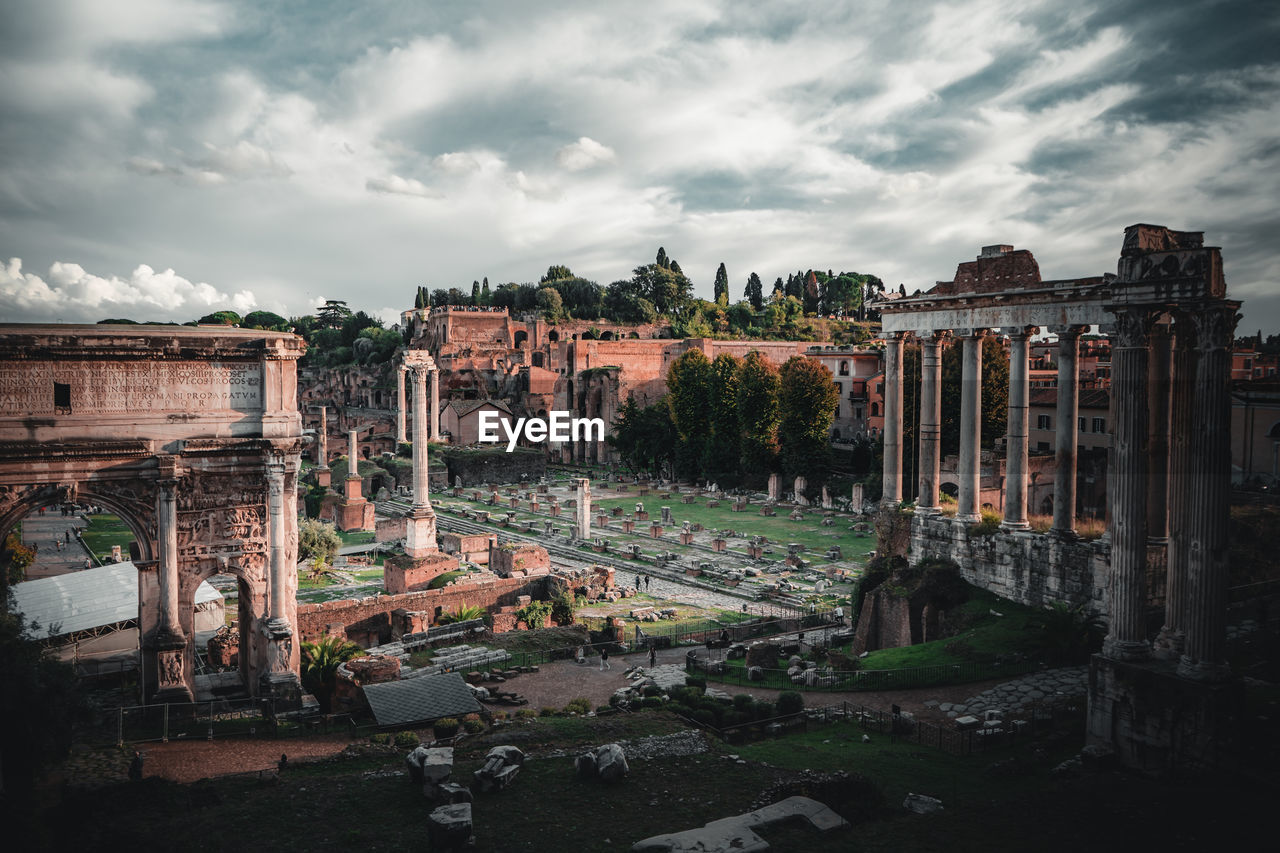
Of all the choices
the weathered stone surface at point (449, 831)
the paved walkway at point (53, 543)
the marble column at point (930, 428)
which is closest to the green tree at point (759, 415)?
the marble column at point (930, 428)

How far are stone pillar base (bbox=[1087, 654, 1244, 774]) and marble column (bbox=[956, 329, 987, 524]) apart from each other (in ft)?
24.6

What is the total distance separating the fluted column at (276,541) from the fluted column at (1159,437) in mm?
15403

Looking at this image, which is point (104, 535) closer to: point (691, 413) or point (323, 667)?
point (323, 667)

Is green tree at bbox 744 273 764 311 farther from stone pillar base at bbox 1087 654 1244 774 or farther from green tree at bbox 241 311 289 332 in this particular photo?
stone pillar base at bbox 1087 654 1244 774

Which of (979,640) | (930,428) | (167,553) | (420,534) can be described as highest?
(930,428)

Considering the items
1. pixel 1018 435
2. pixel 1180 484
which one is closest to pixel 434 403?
pixel 1018 435

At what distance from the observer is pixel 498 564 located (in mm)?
29766

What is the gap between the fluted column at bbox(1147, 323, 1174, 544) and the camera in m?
15.9

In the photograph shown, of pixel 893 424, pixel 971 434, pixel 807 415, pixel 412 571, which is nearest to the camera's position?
pixel 971 434

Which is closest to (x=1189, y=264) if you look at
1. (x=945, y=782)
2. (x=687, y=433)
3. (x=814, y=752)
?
(x=945, y=782)

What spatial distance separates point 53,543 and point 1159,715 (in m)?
39.1

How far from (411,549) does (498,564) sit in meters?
2.92

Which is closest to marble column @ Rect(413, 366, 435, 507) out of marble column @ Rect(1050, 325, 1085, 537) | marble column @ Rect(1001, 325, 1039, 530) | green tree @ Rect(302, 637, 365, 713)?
green tree @ Rect(302, 637, 365, 713)

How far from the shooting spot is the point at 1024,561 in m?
18.1
